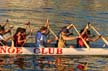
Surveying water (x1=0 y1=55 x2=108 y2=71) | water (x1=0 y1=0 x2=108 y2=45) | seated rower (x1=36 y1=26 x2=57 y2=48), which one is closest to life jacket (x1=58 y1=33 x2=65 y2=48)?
water (x1=0 y1=55 x2=108 y2=71)

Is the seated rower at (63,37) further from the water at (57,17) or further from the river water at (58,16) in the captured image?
the river water at (58,16)

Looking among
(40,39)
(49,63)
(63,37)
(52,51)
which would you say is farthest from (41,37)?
(49,63)

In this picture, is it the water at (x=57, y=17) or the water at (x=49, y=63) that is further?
the water at (x=57, y=17)

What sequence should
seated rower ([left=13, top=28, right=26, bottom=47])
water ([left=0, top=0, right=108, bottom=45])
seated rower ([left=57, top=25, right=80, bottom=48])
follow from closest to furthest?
1. seated rower ([left=13, top=28, right=26, bottom=47])
2. seated rower ([left=57, top=25, right=80, bottom=48])
3. water ([left=0, top=0, right=108, bottom=45])

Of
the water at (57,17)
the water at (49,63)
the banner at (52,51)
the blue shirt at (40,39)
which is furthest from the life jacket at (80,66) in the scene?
the water at (57,17)

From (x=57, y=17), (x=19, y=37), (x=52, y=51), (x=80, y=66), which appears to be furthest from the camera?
(x=57, y=17)

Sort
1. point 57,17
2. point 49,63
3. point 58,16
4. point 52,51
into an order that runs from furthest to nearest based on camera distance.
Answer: point 58,16, point 57,17, point 52,51, point 49,63

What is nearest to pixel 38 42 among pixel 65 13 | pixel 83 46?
pixel 83 46

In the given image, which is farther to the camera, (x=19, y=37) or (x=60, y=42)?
(x=60, y=42)

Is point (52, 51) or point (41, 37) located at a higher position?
point (41, 37)

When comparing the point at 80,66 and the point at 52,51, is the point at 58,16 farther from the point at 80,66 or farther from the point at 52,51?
the point at 80,66

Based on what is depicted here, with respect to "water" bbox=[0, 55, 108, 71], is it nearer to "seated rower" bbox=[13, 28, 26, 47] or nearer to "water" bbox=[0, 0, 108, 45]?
"seated rower" bbox=[13, 28, 26, 47]

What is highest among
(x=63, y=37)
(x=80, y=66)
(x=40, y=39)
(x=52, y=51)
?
(x=63, y=37)

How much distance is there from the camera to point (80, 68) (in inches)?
1065
